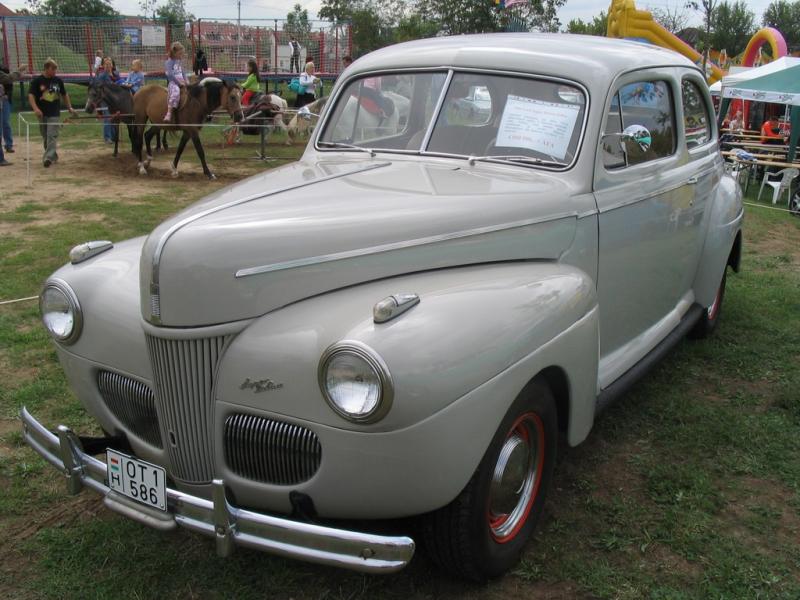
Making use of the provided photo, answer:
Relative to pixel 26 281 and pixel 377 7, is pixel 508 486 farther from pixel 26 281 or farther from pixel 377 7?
pixel 377 7

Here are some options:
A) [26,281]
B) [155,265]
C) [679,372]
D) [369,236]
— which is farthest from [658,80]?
[26,281]

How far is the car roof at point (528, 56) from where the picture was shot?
3348 millimetres

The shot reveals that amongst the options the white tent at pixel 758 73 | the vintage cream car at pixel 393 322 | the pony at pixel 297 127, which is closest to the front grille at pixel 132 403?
the vintage cream car at pixel 393 322

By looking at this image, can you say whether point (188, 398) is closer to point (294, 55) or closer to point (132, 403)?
point (132, 403)

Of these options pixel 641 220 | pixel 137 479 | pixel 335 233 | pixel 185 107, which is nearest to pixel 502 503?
pixel 335 233

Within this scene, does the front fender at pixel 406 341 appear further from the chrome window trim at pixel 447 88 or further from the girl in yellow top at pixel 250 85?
the girl in yellow top at pixel 250 85

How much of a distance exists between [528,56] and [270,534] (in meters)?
2.41

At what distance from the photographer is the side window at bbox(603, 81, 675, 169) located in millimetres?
3391

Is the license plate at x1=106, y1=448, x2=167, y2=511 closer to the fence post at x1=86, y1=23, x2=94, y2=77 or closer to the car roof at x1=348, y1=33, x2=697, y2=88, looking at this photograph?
the car roof at x1=348, y1=33, x2=697, y2=88

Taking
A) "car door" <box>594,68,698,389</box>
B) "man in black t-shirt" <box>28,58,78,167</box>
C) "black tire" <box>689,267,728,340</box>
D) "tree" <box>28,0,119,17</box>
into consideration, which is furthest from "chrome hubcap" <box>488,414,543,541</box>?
"tree" <box>28,0,119,17</box>

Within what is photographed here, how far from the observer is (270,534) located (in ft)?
6.95

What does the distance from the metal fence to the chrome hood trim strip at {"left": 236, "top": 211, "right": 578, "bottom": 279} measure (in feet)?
65.8

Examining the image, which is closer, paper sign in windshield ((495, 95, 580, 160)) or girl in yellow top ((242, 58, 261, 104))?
paper sign in windshield ((495, 95, 580, 160))

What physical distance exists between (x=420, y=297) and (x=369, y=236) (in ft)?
1.10
